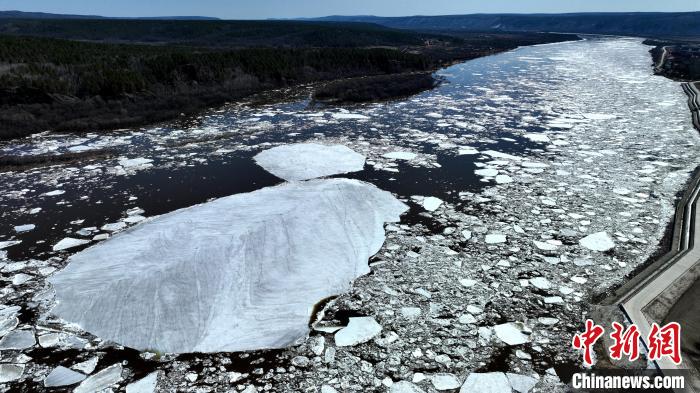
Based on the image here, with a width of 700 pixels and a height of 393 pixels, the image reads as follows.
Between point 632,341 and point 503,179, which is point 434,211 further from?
point 632,341

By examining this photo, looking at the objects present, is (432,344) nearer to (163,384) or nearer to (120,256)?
(163,384)

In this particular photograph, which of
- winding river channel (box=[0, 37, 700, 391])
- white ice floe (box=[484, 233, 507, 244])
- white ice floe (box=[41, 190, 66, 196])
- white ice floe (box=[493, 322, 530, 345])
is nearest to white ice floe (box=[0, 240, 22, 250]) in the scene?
winding river channel (box=[0, 37, 700, 391])

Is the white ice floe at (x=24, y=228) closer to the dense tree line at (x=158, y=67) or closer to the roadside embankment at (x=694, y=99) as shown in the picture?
the dense tree line at (x=158, y=67)

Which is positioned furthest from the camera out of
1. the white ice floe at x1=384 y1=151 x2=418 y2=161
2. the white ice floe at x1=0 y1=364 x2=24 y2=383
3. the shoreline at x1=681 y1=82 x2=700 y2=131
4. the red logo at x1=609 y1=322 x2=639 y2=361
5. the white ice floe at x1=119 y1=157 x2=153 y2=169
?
the shoreline at x1=681 y1=82 x2=700 y2=131

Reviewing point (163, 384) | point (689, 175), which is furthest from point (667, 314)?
point (689, 175)

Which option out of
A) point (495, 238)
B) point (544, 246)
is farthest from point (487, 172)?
point (544, 246)

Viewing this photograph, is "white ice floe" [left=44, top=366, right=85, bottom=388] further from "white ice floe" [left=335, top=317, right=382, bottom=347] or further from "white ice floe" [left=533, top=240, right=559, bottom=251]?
"white ice floe" [left=533, top=240, right=559, bottom=251]
